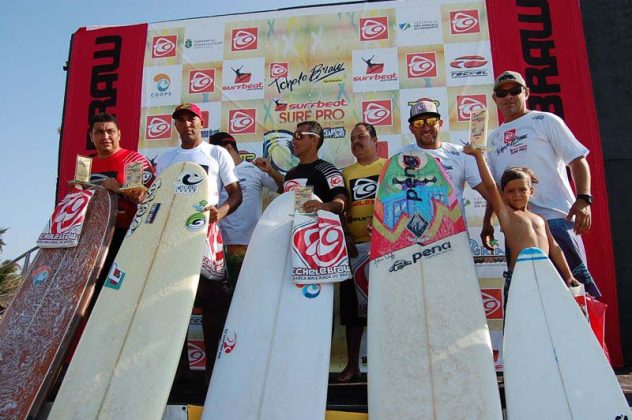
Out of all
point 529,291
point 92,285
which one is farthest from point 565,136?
point 92,285

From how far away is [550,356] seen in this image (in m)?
2.01

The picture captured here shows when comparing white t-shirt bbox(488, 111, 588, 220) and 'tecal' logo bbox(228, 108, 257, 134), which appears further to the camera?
'tecal' logo bbox(228, 108, 257, 134)

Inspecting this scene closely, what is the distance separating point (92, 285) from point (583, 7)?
15.2 ft

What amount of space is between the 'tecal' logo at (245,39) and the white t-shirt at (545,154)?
100 inches

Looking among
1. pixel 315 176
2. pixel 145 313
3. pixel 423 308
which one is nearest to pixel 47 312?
pixel 145 313

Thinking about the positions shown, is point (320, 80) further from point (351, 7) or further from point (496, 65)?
point (496, 65)

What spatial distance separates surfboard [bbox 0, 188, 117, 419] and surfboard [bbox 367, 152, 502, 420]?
5.38 feet

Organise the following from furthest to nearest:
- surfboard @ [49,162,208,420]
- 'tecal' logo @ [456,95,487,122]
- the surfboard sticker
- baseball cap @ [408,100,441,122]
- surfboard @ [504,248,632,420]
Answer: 'tecal' logo @ [456,95,487,122] < baseball cap @ [408,100,441,122] < the surfboard sticker < surfboard @ [49,162,208,420] < surfboard @ [504,248,632,420]

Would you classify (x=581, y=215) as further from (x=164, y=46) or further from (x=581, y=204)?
(x=164, y=46)

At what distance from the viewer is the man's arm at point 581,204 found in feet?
8.07

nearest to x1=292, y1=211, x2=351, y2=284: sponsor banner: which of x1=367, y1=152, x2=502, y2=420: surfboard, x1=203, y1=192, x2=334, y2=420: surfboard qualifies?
x1=203, y1=192, x2=334, y2=420: surfboard

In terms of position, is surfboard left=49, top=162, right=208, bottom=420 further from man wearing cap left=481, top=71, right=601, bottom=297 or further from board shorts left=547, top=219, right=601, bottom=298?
board shorts left=547, top=219, right=601, bottom=298

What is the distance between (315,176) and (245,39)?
2.01m

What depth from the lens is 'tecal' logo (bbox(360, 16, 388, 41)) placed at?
13.5 feet
